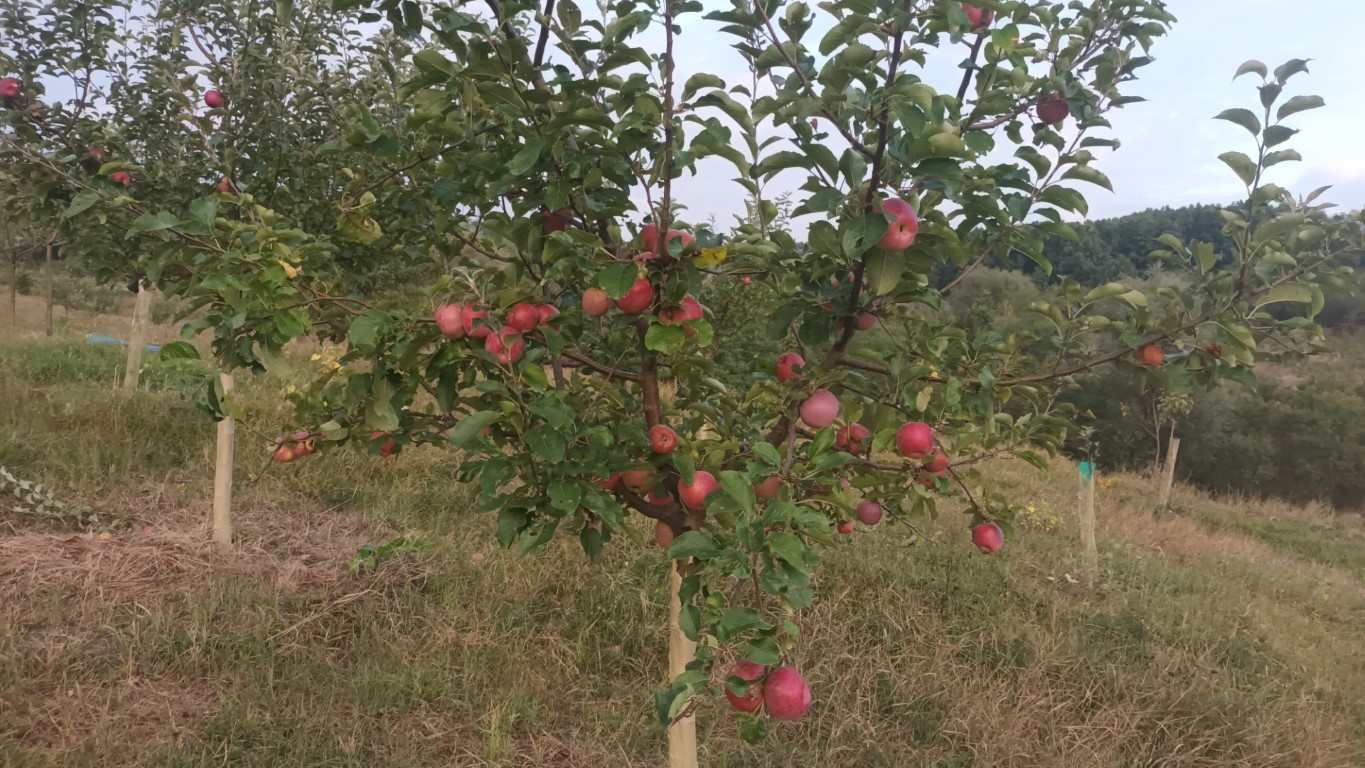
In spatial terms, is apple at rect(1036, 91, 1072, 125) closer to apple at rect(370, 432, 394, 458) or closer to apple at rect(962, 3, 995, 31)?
apple at rect(962, 3, 995, 31)

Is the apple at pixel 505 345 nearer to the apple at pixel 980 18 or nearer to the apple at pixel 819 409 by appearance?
the apple at pixel 819 409

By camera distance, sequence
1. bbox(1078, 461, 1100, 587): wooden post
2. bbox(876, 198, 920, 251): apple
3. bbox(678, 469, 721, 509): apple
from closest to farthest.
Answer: bbox(876, 198, 920, 251): apple, bbox(678, 469, 721, 509): apple, bbox(1078, 461, 1100, 587): wooden post

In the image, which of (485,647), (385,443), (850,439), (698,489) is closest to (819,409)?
(850,439)

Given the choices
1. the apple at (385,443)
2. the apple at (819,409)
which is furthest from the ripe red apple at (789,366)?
the apple at (385,443)

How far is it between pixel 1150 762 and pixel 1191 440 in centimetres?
1859

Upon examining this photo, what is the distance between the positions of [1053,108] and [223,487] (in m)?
3.72

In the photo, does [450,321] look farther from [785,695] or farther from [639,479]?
[785,695]

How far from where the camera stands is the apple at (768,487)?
1.41m

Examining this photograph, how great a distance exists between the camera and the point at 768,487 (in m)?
1.42

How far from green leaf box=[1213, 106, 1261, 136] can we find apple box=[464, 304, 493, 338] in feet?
4.47

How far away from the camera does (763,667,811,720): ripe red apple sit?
3.93 feet

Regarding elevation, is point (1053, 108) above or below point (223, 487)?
above

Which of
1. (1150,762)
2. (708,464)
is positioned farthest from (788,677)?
(1150,762)

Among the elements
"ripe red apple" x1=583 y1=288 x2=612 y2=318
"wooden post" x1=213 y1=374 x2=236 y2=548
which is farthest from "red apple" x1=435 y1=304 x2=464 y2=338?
"wooden post" x1=213 y1=374 x2=236 y2=548
